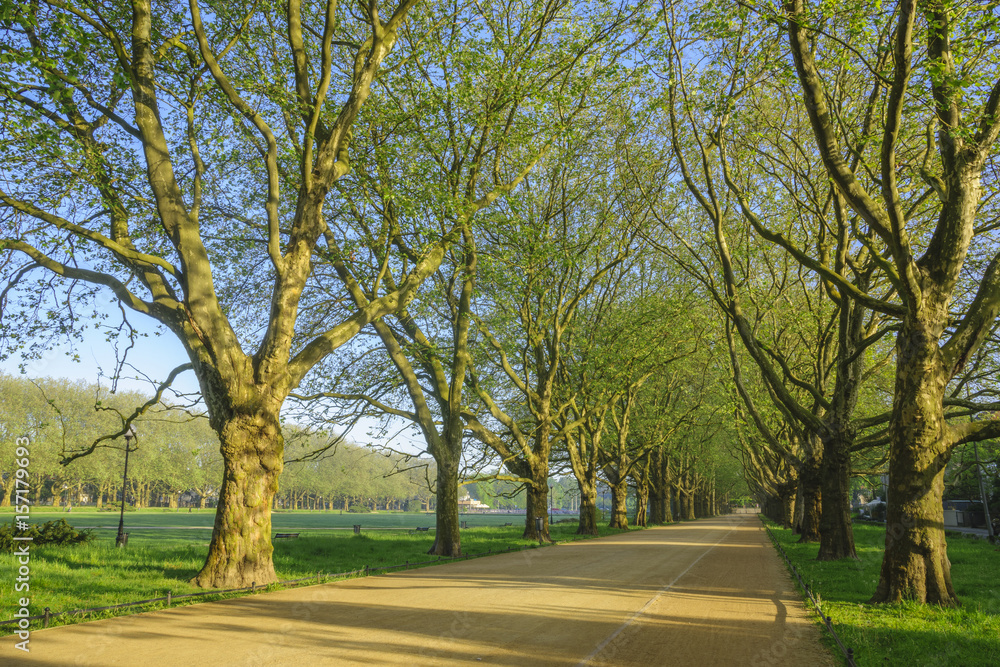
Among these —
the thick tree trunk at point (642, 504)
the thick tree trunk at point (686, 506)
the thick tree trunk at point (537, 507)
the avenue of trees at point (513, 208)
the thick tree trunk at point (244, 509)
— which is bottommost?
the thick tree trunk at point (686, 506)

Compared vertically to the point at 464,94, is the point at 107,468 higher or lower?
lower

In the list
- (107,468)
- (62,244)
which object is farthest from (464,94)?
(107,468)

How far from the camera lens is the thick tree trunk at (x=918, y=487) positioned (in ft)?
29.0

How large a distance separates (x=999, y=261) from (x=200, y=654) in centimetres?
1267

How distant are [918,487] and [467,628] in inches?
287

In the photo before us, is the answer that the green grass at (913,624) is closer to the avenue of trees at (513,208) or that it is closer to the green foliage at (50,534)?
the avenue of trees at (513,208)

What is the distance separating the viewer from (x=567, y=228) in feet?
81.5

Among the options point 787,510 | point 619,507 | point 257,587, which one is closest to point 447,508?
point 257,587

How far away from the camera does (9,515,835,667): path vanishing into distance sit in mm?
5961

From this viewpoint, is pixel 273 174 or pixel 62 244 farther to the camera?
pixel 273 174

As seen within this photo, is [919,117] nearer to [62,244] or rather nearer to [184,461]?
[62,244]

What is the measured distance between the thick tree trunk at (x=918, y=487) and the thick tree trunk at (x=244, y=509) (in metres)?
10.5

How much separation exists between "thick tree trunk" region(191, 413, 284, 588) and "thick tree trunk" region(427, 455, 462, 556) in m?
6.81

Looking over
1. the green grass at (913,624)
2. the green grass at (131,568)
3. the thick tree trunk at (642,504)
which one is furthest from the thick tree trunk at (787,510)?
the green grass at (913,624)
